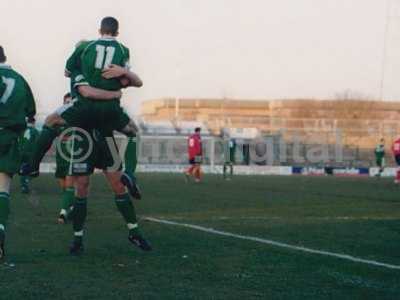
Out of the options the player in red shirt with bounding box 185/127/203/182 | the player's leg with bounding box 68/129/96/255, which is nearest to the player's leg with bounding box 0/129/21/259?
the player's leg with bounding box 68/129/96/255

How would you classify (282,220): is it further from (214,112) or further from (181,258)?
(214,112)

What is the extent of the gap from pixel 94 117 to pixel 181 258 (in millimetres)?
1524

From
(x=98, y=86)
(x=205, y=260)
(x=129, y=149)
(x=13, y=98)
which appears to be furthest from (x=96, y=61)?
(x=129, y=149)

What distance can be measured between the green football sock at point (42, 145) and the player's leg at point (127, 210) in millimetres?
726

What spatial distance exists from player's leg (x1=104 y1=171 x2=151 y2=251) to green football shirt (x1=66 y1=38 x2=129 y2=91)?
0.91 m

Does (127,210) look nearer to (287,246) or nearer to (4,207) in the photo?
(4,207)

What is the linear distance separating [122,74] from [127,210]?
138 centimetres

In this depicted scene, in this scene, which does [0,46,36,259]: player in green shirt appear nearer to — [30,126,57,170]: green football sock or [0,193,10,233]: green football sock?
[0,193,10,233]: green football sock

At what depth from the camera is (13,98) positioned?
25.8 feet

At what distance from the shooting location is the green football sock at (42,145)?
8383mm

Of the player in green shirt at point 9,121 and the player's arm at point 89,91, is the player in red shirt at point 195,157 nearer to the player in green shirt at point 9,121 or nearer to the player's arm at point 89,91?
the player in green shirt at point 9,121

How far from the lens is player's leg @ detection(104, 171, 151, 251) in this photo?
26.4 feet

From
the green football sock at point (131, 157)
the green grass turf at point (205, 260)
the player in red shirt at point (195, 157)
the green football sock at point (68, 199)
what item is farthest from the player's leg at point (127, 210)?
the player in red shirt at point (195, 157)

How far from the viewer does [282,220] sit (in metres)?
12.0
